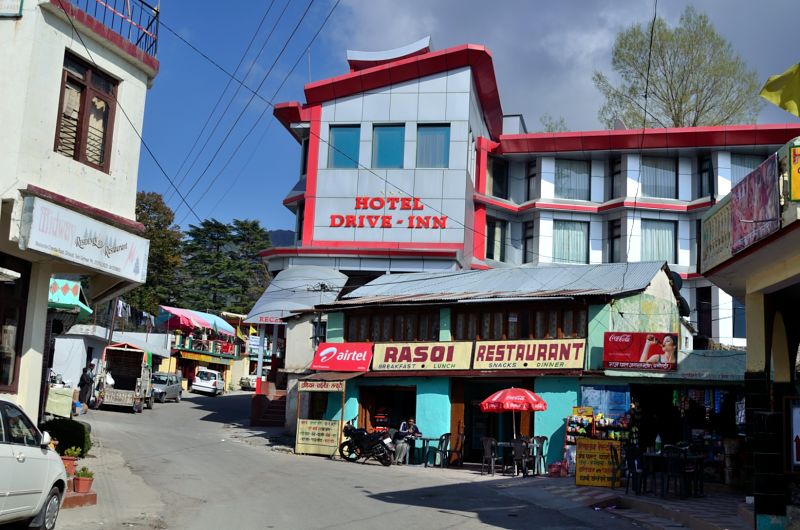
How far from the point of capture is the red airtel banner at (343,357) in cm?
3091

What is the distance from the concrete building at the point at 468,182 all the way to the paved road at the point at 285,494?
1442 centimetres

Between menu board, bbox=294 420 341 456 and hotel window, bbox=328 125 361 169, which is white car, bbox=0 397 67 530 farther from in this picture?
hotel window, bbox=328 125 361 169

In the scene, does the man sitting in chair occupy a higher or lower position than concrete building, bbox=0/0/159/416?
lower

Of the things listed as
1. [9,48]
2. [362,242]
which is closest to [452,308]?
[362,242]

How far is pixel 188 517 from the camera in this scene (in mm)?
13305

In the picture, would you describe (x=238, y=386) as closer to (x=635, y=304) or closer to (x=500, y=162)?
(x=500, y=162)

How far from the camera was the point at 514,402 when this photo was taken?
2433cm

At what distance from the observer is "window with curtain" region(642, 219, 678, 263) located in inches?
1644

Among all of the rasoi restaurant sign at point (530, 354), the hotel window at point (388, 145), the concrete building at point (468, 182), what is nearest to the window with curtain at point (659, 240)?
the concrete building at point (468, 182)

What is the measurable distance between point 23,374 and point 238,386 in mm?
53511

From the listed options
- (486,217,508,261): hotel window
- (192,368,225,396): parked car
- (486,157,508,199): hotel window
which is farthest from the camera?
(192,368,225,396): parked car

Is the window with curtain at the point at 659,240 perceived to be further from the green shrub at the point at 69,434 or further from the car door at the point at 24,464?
the car door at the point at 24,464

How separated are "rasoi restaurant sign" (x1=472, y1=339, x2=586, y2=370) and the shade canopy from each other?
2.31 meters

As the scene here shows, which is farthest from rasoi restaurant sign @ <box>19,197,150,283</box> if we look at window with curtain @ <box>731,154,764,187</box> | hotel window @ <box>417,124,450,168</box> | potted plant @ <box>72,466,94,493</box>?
window with curtain @ <box>731,154,764,187</box>
